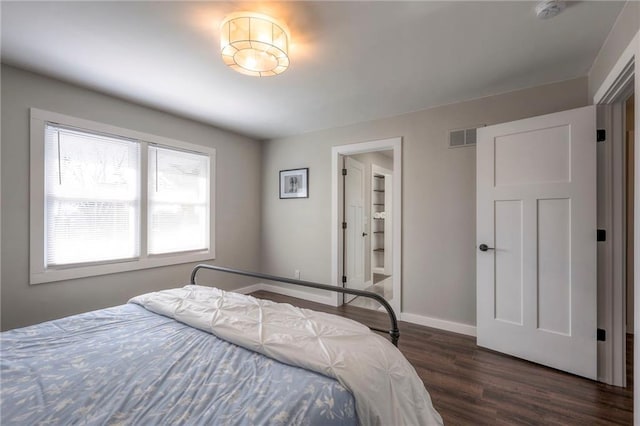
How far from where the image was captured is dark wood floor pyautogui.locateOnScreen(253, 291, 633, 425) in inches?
66.3

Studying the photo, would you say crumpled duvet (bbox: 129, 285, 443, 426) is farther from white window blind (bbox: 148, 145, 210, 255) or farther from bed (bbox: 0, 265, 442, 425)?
white window blind (bbox: 148, 145, 210, 255)

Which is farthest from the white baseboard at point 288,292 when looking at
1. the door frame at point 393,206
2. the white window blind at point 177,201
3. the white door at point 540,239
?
the white door at point 540,239

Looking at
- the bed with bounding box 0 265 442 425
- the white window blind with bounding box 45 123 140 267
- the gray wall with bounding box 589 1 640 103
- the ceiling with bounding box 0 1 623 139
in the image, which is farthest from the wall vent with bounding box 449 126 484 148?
the white window blind with bounding box 45 123 140 267

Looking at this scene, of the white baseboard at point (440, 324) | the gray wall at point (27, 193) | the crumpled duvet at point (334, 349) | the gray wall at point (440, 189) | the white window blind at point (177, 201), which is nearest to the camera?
the crumpled duvet at point (334, 349)

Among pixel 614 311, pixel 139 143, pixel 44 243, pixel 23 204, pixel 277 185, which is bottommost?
pixel 614 311

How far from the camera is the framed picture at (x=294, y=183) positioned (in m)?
4.06

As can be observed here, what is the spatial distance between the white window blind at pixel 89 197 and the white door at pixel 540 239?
3647mm

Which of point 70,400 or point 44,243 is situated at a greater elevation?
point 44,243

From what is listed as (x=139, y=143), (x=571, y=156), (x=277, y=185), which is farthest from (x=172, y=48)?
(x=571, y=156)

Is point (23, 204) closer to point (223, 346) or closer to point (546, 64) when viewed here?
point (223, 346)

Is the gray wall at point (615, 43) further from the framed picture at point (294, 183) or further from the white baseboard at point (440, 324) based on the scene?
the framed picture at point (294, 183)

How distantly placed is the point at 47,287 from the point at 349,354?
9.39 ft

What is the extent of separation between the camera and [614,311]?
6.65 ft

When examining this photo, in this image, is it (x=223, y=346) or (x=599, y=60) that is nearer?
(x=223, y=346)
